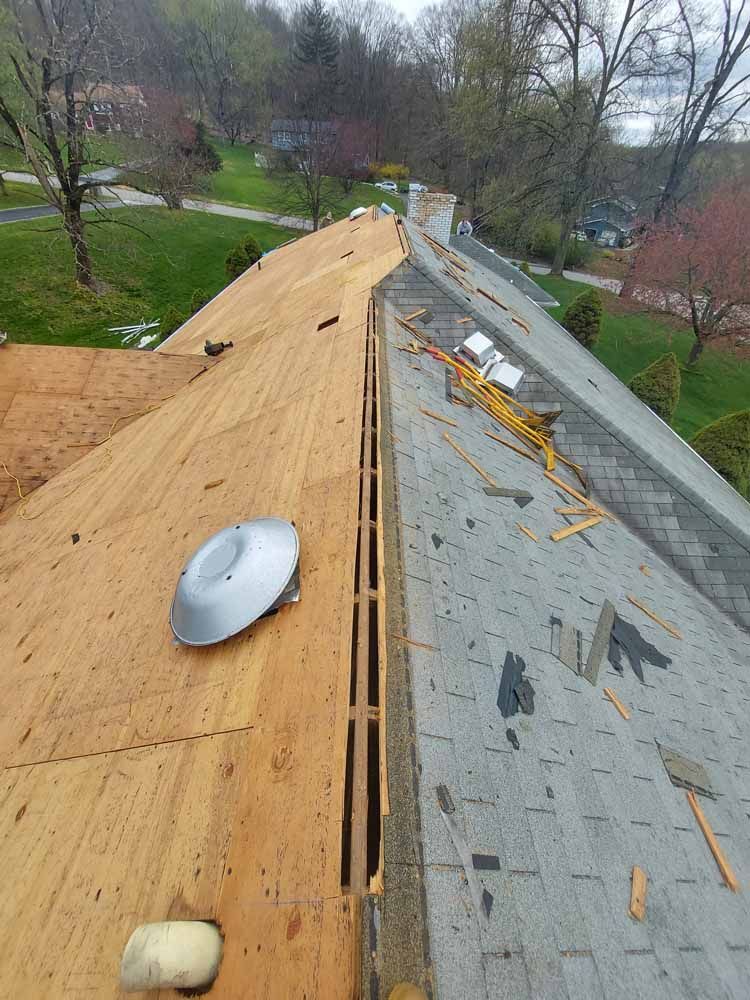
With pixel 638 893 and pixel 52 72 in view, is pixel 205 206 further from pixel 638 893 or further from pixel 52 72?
pixel 638 893

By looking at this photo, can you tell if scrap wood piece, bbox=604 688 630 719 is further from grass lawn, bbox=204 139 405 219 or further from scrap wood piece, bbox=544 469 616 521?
grass lawn, bbox=204 139 405 219

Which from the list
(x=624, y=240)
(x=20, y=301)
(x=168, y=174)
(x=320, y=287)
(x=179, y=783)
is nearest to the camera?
(x=179, y=783)

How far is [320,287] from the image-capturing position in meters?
9.70

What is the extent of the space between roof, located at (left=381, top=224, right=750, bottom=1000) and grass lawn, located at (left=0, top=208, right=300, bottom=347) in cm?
1894

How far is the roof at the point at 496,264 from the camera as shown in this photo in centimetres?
2258

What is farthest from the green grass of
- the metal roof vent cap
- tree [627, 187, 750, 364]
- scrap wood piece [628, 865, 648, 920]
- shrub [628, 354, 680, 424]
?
scrap wood piece [628, 865, 648, 920]

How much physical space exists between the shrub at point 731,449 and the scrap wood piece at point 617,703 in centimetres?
1200

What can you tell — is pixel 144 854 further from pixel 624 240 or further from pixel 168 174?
pixel 624 240

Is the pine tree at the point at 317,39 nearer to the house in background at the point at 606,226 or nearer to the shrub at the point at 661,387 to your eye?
the house in background at the point at 606,226

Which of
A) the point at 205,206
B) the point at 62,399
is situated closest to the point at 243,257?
the point at 205,206

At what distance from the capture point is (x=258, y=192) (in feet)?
138

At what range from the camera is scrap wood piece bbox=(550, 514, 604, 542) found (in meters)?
5.34

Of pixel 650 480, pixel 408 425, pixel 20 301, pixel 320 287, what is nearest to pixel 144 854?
pixel 408 425

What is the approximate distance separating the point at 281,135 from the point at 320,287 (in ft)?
180
